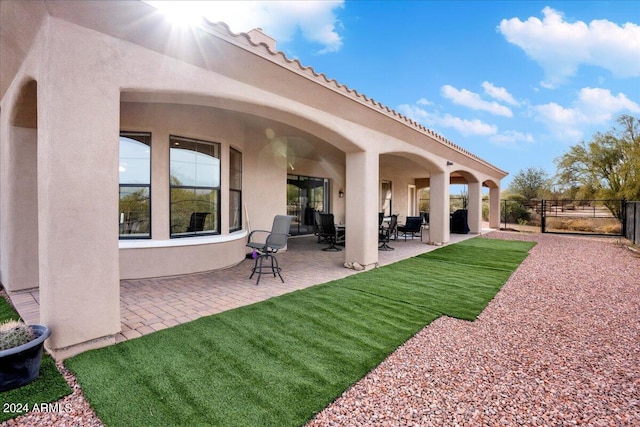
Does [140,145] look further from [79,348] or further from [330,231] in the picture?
[330,231]

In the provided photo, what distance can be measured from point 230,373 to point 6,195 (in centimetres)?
488

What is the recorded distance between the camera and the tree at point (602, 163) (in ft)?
58.0

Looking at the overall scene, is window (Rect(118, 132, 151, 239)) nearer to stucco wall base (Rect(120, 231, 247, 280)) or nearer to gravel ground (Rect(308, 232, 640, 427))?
stucco wall base (Rect(120, 231, 247, 280))

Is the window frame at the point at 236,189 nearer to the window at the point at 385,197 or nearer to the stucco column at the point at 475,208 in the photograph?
the window at the point at 385,197

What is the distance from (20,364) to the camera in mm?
2434

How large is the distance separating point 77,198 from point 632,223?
55.3 feet

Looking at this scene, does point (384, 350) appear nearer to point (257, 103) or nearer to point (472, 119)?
point (257, 103)

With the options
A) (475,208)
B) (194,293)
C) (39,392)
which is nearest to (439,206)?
(475,208)

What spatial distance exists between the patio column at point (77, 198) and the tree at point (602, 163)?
22805mm

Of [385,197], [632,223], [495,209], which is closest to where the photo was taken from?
[632,223]

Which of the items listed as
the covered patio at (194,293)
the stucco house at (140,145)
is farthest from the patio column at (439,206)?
the covered patio at (194,293)

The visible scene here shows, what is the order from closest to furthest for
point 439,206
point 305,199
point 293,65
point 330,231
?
point 293,65 < point 330,231 < point 439,206 < point 305,199

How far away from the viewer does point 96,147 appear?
2.99 meters

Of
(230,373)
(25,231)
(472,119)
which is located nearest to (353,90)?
(230,373)
